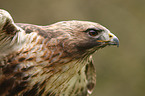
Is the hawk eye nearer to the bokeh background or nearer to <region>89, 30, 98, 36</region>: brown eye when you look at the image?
<region>89, 30, 98, 36</region>: brown eye

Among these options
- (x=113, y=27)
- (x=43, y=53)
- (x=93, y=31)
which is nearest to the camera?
(x=43, y=53)

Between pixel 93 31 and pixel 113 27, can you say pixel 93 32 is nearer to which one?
pixel 93 31

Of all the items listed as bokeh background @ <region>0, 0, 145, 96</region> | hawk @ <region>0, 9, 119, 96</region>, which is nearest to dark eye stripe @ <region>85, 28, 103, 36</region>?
hawk @ <region>0, 9, 119, 96</region>

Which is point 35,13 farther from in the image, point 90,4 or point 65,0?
point 90,4

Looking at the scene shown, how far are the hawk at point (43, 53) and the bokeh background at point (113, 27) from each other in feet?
12.3

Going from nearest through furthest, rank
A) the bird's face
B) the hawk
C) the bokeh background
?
the hawk
the bird's face
the bokeh background

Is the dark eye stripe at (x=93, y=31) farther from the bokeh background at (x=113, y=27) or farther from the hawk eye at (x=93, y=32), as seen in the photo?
the bokeh background at (x=113, y=27)

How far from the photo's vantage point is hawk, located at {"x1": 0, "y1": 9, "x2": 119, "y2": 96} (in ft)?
7.78

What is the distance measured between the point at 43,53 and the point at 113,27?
14.9 ft

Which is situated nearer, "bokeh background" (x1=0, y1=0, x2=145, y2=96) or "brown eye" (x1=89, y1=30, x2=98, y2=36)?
"brown eye" (x1=89, y1=30, x2=98, y2=36)

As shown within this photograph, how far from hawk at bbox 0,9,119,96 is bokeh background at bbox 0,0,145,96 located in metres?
3.75

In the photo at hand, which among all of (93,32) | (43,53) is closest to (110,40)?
(93,32)

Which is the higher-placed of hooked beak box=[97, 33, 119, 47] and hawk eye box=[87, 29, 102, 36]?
hawk eye box=[87, 29, 102, 36]

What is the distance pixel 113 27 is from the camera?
6.77 m
